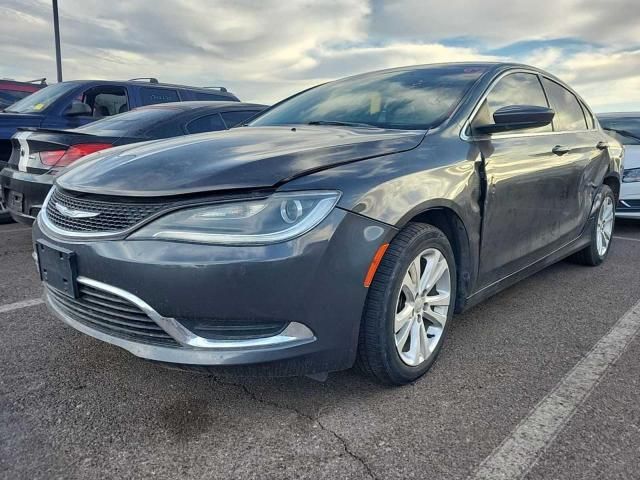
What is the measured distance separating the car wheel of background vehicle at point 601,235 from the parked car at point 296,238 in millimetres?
1844

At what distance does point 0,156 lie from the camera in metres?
5.65

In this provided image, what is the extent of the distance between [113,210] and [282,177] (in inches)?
26.7

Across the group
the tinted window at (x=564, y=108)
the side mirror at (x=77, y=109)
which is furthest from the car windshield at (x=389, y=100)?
the side mirror at (x=77, y=109)

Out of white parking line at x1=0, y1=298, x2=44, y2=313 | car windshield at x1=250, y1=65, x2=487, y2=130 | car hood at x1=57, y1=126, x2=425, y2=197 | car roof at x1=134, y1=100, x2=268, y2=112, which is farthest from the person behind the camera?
car roof at x1=134, y1=100, x2=268, y2=112

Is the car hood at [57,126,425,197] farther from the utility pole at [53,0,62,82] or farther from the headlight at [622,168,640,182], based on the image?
the utility pole at [53,0,62,82]

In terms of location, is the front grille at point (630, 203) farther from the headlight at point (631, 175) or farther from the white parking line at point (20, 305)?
the white parking line at point (20, 305)

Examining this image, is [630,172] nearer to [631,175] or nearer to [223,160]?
[631,175]

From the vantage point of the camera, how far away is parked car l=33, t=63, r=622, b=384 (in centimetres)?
189

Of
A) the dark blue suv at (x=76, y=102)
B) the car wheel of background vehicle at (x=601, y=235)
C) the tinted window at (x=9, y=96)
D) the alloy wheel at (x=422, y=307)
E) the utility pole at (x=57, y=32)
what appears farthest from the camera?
the utility pole at (x=57, y=32)

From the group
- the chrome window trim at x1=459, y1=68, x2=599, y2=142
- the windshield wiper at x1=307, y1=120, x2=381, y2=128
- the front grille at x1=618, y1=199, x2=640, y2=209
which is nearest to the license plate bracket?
the windshield wiper at x1=307, y1=120, x2=381, y2=128

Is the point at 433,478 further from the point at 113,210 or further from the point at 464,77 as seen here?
the point at 464,77

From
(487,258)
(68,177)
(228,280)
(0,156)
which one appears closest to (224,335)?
(228,280)

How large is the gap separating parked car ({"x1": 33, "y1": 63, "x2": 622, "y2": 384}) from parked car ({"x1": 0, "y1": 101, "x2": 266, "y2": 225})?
1.95m

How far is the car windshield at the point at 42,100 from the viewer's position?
6.00 metres
